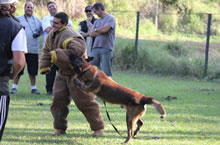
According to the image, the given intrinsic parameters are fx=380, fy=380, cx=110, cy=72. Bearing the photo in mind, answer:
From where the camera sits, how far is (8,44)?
3744mm

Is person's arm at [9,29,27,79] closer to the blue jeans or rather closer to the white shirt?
the white shirt

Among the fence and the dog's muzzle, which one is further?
the fence

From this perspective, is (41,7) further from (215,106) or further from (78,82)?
(78,82)

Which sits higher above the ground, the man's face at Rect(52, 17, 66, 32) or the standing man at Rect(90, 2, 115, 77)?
the man's face at Rect(52, 17, 66, 32)

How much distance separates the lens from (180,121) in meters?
7.11

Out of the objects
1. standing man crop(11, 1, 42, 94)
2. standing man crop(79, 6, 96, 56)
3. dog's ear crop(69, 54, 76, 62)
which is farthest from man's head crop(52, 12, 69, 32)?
standing man crop(11, 1, 42, 94)

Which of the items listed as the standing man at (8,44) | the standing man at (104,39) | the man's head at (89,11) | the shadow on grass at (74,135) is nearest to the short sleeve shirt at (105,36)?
the standing man at (104,39)

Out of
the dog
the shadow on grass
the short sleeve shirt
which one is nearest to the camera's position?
the dog

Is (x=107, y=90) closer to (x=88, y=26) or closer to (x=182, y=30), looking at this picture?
(x=88, y=26)

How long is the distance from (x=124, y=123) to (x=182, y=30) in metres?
10.2

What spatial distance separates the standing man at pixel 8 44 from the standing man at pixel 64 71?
55.8 inches

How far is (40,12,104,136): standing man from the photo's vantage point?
5.31m

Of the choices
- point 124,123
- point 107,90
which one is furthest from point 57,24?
point 124,123

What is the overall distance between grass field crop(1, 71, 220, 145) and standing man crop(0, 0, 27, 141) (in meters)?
1.68
